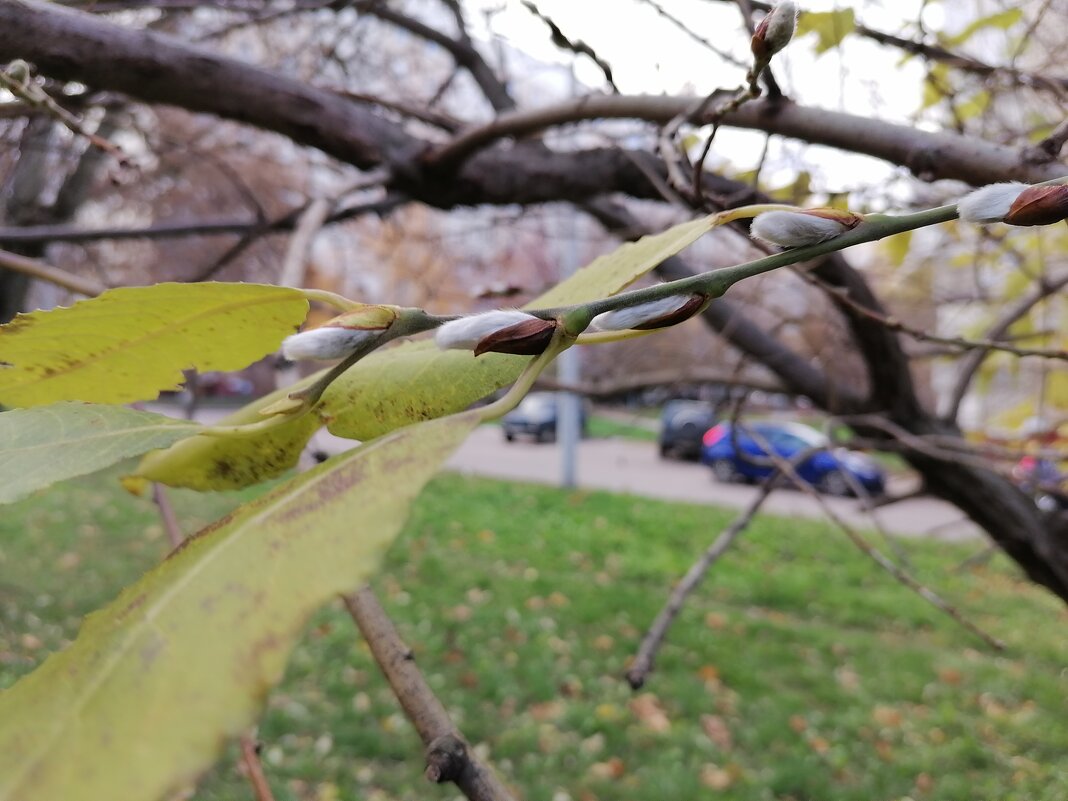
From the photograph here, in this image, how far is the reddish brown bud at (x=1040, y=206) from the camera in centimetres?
32

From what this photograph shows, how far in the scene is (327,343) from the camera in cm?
32

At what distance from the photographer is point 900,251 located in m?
1.49

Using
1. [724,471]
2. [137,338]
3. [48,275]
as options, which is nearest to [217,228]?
[48,275]

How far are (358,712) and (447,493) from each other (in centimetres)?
427

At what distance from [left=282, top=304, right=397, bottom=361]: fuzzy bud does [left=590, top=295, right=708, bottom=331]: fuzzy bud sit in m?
0.10

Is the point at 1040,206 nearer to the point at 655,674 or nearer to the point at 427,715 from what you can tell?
the point at 427,715

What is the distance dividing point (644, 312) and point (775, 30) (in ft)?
0.78

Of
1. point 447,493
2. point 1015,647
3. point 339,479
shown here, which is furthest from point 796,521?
point 339,479

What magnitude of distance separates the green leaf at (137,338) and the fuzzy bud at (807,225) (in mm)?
222

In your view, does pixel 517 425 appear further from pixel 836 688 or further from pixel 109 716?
pixel 109 716

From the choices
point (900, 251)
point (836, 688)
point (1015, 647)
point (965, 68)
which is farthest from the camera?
point (1015, 647)

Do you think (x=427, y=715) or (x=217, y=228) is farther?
(x=217, y=228)

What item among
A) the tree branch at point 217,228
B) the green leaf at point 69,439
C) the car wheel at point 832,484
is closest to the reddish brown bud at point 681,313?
the green leaf at point 69,439

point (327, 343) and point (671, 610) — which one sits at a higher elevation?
point (327, 343)
